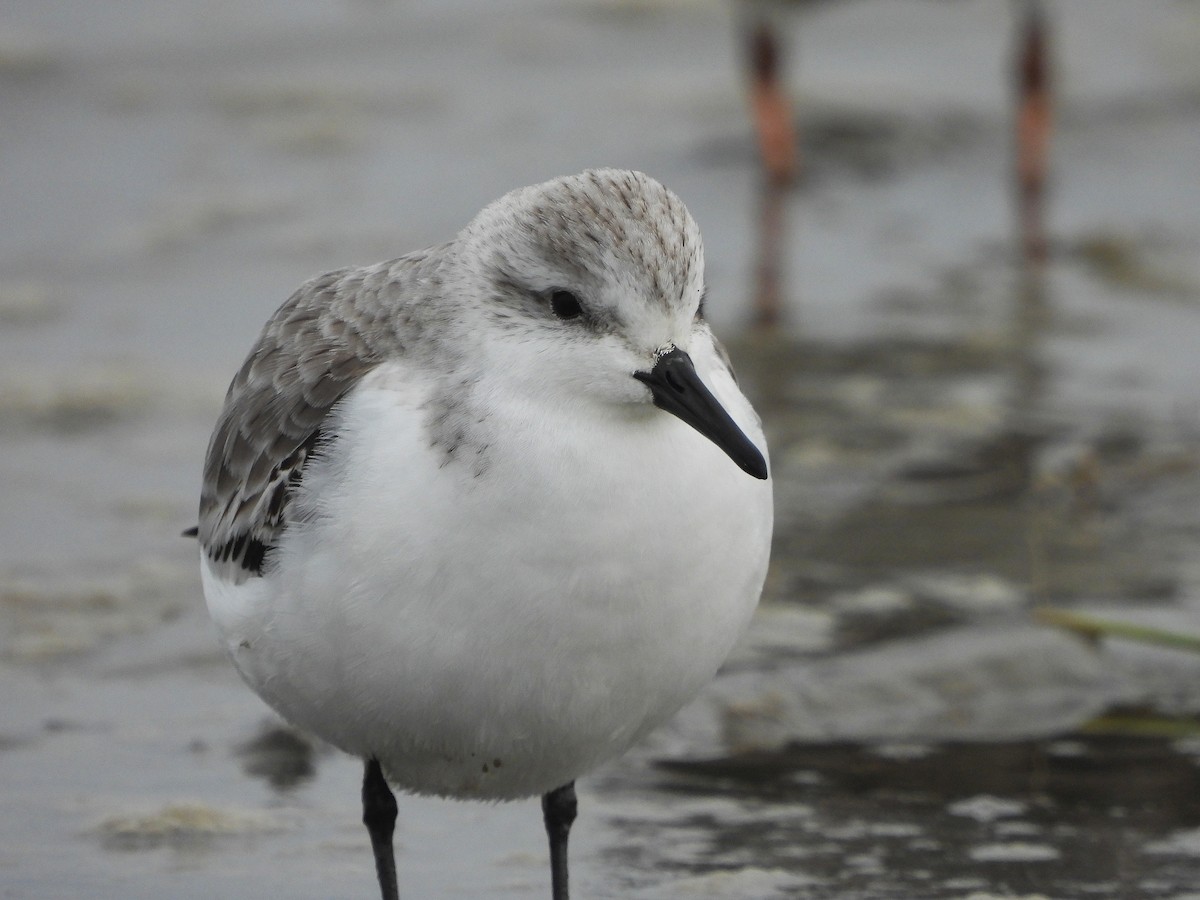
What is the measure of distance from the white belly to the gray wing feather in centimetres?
11

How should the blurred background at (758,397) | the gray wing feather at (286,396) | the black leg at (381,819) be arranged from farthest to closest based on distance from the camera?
the blurred background at (758,397) → the black leg at (381,819) → the gray wing feather at (286,396)

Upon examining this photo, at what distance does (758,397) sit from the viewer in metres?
7.58

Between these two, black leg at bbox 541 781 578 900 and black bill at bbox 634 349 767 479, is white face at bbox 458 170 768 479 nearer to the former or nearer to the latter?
black bill at bbox 634 349 767 479

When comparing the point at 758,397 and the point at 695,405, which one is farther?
the point at 758,397

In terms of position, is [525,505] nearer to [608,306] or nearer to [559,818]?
[608,306]

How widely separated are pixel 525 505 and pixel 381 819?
1.01 m

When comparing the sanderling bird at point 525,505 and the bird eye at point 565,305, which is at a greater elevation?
the bird eye at point 565,305

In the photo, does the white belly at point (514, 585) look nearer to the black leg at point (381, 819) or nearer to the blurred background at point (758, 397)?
the black leg at point (381, 819)

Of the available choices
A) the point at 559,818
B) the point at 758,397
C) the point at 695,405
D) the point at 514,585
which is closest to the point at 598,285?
the point at 695,405

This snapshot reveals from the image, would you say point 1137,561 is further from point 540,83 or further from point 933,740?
point 540,83

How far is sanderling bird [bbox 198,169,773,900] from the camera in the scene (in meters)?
3.36

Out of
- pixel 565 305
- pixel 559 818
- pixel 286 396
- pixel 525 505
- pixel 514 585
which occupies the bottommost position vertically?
pixel 559 818

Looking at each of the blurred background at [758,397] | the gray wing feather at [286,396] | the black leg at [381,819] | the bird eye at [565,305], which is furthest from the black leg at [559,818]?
the bird eye at [565,305]

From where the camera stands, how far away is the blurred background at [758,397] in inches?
177
